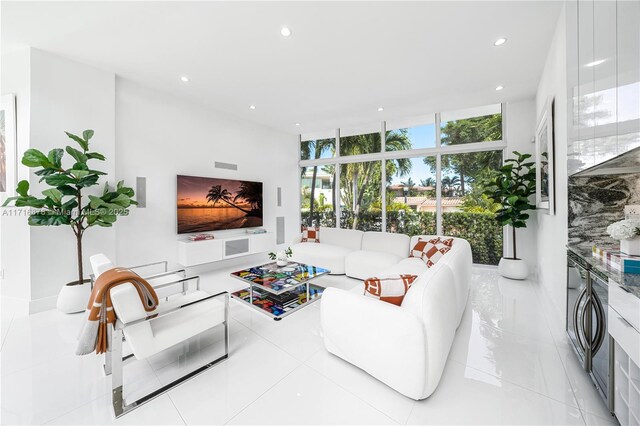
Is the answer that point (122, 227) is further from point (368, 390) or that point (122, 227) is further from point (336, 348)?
point (368, 390)

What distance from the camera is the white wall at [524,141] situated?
4223 millimetres

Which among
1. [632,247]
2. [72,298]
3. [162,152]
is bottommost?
[72,298]

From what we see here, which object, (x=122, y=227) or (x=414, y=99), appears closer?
A: (x=122, y=227)

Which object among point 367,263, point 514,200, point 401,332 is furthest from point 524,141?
point 401,332

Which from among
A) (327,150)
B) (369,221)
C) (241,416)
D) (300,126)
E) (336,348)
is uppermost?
(300,126)

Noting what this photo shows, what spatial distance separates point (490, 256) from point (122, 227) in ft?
20.6

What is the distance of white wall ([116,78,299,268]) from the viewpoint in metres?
3.64

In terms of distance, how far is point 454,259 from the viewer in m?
2.35

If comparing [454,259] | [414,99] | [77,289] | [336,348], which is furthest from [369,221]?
[77,289]

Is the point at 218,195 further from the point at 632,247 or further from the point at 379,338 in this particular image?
the point at 632,247

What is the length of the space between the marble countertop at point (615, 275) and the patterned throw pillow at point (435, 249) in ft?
5.00

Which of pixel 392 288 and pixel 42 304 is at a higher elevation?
pixel 392 288

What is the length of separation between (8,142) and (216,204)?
2.56m

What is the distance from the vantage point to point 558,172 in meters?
2.58
